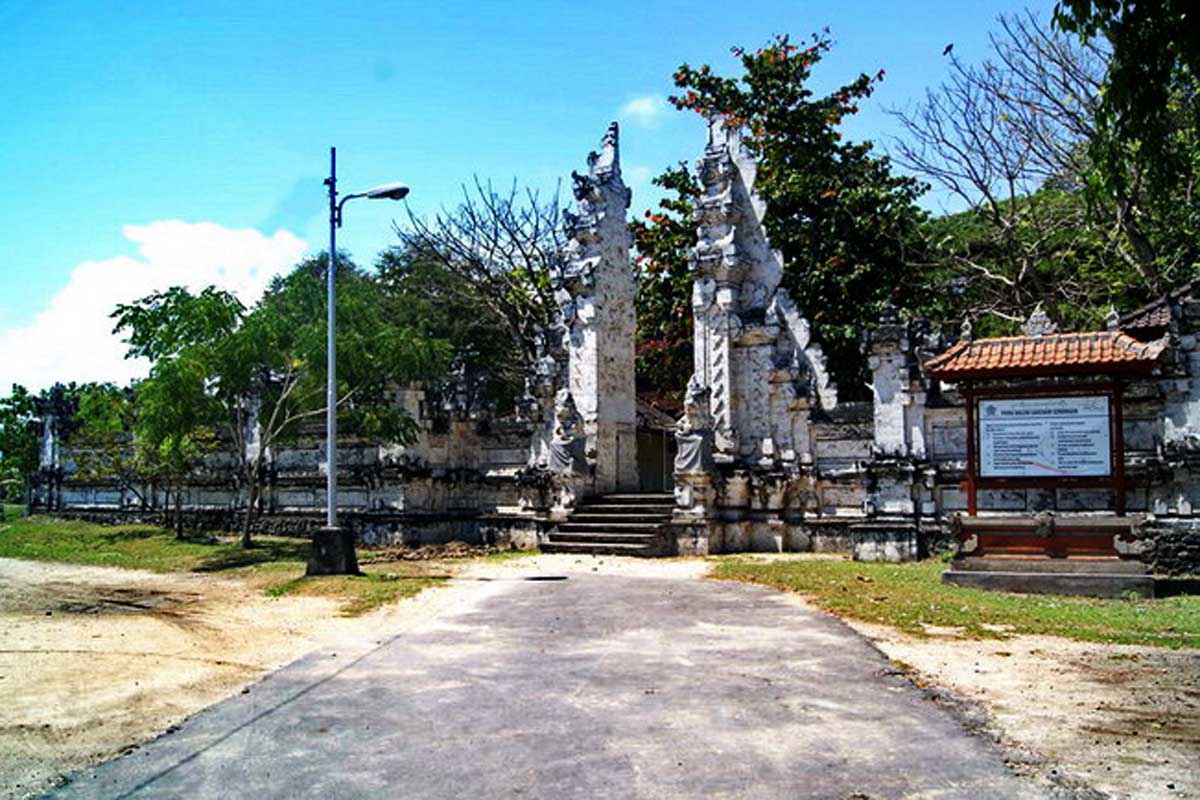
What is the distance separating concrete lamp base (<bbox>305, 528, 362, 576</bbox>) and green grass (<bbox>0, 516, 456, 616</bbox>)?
26 centimetres

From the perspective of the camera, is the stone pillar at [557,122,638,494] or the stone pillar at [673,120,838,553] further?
the stone pillar at [557,122,638,494]

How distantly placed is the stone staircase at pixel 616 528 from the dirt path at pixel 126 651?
221 inches

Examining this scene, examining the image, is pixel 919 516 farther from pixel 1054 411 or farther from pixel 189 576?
pixel 189 576

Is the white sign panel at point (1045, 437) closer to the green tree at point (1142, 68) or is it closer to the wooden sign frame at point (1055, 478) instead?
the wooden sign frame at point (1055, 478)

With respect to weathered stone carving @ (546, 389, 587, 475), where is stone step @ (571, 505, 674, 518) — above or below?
below

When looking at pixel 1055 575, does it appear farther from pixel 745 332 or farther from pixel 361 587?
pixel 361 587

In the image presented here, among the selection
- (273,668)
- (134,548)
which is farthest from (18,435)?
(273,668)

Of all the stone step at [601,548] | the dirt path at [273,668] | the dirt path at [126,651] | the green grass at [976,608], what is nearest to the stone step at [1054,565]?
the green grass at [976,608]

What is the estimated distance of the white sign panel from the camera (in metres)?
12.8

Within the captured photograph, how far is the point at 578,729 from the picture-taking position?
593 cm

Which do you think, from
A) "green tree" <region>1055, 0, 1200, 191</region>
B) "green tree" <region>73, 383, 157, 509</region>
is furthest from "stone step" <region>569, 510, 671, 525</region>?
"green tree" <region>1055, 0, 1200, 191</region>

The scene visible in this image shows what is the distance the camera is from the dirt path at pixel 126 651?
5695mm

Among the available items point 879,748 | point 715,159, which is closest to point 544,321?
point 715,159

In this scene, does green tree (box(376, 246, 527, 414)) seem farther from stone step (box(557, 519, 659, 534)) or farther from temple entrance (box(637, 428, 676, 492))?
stone step (box(557, 519, 659, 534))
